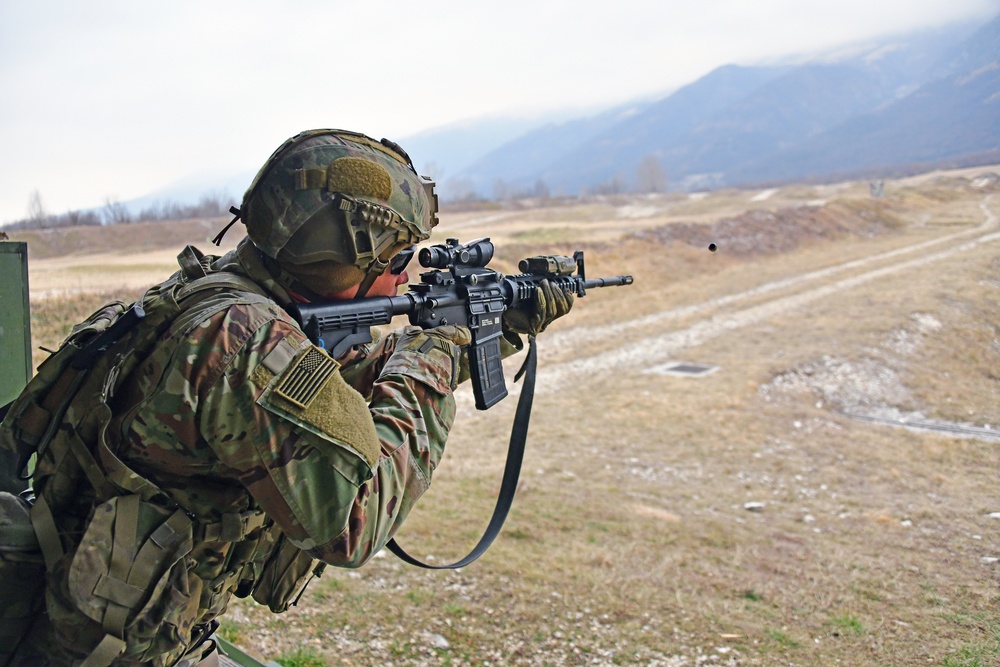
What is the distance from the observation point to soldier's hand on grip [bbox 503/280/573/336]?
3840 mm

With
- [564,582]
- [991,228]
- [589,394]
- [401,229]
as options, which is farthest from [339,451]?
[991,228]

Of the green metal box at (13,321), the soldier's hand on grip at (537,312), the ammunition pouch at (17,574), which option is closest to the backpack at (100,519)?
the ammunition pouch at (17,574)

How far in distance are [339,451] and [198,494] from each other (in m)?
0.48

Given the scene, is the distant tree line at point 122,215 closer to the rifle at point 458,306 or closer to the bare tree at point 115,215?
the bare tree at point 115,215

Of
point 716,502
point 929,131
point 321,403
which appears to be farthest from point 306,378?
point 929,131

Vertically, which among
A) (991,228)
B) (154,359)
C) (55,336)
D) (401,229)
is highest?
(401,229)

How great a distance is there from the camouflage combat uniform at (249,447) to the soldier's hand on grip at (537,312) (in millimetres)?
1556

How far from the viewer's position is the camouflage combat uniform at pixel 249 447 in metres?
1.94

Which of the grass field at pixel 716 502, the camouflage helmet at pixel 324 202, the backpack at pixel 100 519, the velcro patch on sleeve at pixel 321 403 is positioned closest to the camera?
the velcro patch on sleeve at pixel 321 403

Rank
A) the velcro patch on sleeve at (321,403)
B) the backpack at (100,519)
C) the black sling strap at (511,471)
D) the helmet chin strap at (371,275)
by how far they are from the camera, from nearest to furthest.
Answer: the velcro patch on sleeve at (321,403) → the backpack at (100,519) → the helmet chin strap at (371,275) → the black sling strap at (511,471)

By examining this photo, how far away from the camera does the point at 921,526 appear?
679cm

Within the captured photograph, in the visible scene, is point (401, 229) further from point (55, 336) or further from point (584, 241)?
point (584, 241)

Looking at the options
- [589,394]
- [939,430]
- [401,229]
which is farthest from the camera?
[589,394]

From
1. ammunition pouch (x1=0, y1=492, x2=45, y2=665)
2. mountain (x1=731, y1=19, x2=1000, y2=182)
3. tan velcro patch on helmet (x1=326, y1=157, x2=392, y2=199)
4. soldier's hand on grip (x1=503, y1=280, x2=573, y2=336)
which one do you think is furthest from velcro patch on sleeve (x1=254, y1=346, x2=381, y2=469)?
mountain (x1=731, y1=19, x2=1000, y2=182)
